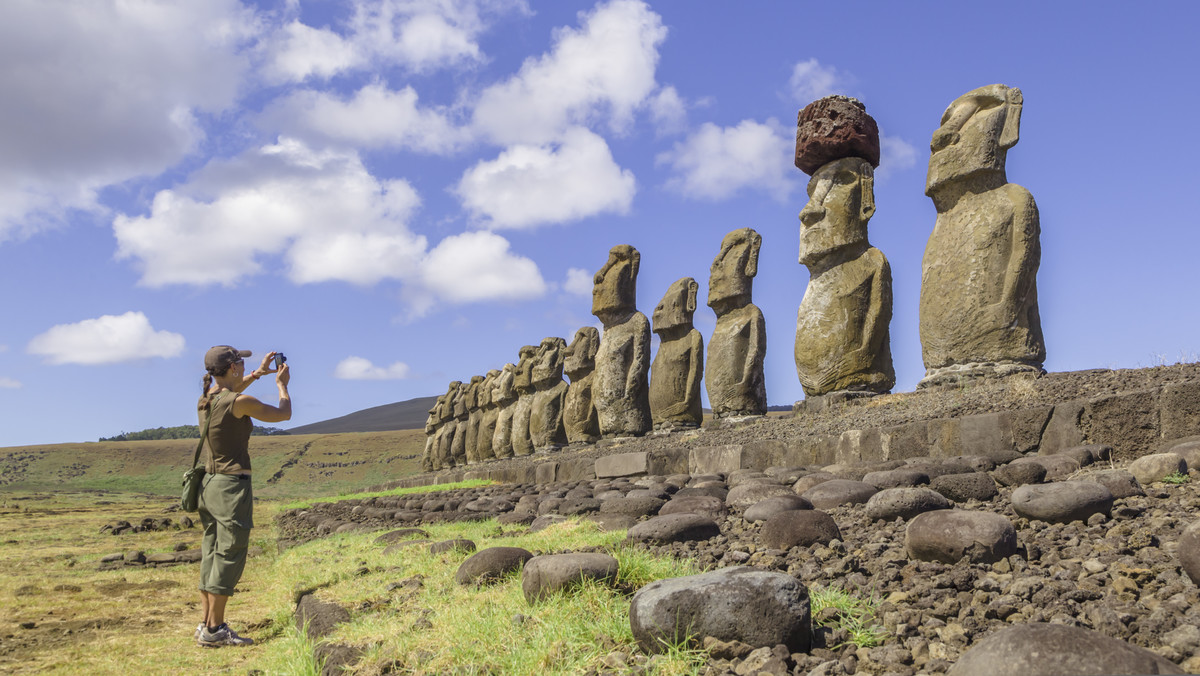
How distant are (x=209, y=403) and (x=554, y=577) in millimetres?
2348

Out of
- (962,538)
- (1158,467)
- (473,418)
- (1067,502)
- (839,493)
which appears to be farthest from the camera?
(473,418)

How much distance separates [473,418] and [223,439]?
2118cm

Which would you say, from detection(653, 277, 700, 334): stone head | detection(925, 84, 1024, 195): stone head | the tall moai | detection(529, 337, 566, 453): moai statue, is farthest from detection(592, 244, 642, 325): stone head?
detection(925, 84, 1024, 195): stone head

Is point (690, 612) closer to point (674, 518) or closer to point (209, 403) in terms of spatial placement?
point (674, 518)

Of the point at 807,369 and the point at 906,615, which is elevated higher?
the point at 807,369

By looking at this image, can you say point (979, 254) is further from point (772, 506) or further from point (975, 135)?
point (772, 506)

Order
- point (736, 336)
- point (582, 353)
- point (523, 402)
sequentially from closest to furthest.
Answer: point (736, 336) < point (582, 353) < point (523, 402)

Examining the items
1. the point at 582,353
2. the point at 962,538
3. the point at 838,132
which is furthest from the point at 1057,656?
the point at 582,353

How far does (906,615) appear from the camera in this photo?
105 inches

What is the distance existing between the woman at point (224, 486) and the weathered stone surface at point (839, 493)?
311 cm

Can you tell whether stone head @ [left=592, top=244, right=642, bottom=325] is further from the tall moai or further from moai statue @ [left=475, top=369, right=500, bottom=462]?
moai statue @ [left=475, top=369, right=500, bottom=462]

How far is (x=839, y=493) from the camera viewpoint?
201 inches

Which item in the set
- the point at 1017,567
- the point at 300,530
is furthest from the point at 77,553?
the point at 1017,567

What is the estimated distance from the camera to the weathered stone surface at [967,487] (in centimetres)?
457
